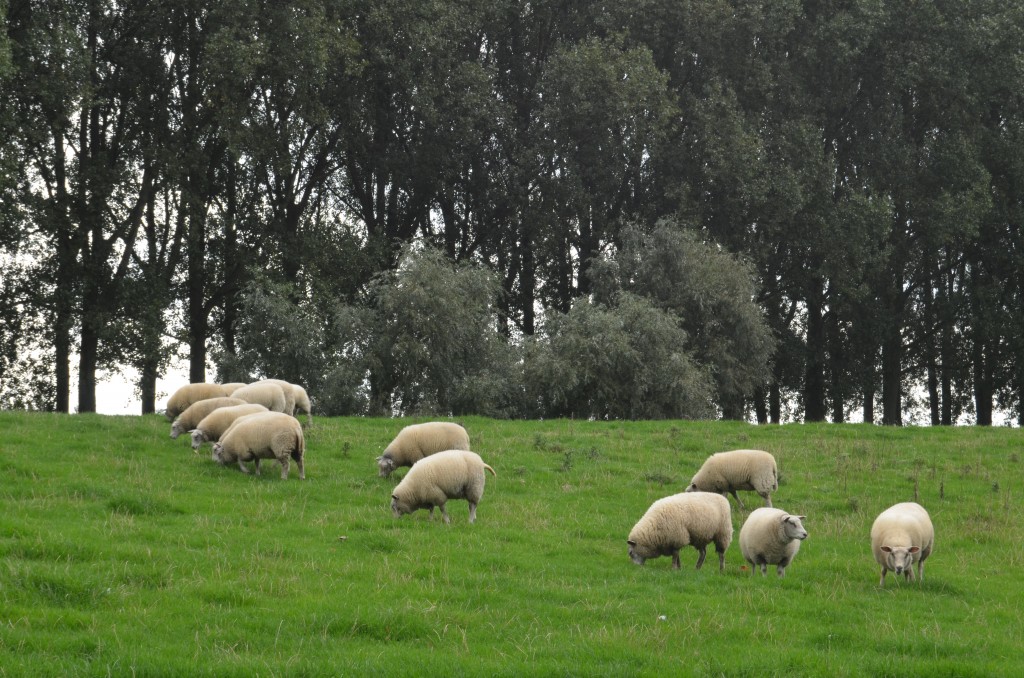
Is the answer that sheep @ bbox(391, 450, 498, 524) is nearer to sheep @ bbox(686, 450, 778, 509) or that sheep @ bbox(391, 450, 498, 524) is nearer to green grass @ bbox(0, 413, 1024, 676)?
green grass @ bbox(0, 413, 1024, 676)

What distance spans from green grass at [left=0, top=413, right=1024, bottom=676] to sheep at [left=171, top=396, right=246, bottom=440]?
39 centimetres

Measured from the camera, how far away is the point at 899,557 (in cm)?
1311

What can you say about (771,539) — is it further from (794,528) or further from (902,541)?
(902,541)

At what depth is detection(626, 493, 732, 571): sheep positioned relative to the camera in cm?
1395

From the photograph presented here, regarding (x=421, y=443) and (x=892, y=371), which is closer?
(x=421, y=443)

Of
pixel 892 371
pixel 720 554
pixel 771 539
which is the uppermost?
pixel 892 371

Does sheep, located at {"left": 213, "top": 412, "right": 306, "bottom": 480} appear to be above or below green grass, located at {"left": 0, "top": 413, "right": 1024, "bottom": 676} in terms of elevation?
above

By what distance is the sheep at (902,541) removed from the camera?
43.2 ft

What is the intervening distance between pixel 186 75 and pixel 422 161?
10014 mm

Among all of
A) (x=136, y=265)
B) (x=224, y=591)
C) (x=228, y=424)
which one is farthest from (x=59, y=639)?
(x=136, y=265)

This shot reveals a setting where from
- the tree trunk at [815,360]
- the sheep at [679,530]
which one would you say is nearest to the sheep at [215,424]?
the sheep at [679,530]

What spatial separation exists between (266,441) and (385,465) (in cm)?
203

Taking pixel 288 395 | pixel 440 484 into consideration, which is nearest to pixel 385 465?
pixel 440 484

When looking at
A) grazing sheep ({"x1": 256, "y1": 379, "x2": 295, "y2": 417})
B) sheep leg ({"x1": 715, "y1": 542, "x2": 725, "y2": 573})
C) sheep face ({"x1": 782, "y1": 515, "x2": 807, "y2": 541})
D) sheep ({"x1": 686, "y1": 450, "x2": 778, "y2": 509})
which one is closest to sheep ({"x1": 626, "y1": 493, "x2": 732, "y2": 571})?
sheep leg ({"x1": 715, "y1": 542, "x2": 725, "y2": 573})
